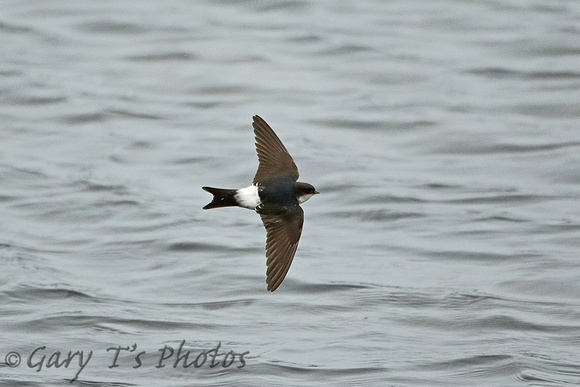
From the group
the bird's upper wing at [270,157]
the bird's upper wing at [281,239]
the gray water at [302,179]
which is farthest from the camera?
the gray water at [302,179]

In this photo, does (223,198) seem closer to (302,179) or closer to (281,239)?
(281,239)

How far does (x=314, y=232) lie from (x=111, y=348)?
2.44m

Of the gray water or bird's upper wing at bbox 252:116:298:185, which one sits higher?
bird's upper wing at bbox 252:116:298:185

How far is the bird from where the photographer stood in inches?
231

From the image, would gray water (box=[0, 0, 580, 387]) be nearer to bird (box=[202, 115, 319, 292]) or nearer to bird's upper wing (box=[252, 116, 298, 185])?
bird (box=[202, 115, 319, 292])

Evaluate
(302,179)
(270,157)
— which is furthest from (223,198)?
(302,179)

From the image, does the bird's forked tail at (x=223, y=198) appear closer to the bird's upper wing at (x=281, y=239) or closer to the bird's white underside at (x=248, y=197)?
the bird's white underside at (x=248, y=197)

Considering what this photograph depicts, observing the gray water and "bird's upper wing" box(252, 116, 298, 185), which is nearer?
"bird's upper wing" box(252, 116, 298, 185)

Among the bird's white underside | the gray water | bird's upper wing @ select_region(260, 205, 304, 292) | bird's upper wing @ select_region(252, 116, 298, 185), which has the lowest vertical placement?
the gray water

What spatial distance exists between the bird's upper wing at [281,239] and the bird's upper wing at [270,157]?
21cm

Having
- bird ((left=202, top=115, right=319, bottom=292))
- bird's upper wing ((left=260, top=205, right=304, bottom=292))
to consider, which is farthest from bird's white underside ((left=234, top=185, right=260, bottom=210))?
bird's upper wing ((left=260, top=205, right=304, bottom=292))

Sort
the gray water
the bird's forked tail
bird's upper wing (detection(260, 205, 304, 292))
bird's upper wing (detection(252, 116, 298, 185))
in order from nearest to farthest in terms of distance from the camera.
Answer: the bird's forked tail
bird's upper wing (detection(260, 205, 304, 292))
bird's upper wing (detection(252, 116, 298, 185))
the gray water

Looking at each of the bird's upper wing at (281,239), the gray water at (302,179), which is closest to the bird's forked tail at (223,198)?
the bird's upper wing at (281,239)

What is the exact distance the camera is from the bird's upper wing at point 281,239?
19.4 ft
